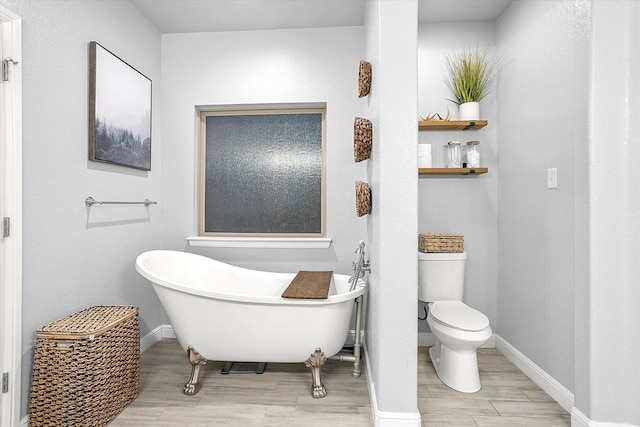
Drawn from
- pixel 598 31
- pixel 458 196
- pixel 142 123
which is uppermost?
pixel 598 31

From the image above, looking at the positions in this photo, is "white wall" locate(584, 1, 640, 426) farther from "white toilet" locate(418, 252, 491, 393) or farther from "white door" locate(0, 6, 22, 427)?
"white door" locate(0, 6, 22, 427)

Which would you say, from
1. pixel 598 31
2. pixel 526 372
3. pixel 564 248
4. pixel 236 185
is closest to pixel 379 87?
pixel 598 31

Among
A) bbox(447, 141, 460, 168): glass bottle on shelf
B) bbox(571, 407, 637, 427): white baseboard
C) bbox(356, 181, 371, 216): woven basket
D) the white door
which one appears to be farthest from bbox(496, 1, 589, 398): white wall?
the white door

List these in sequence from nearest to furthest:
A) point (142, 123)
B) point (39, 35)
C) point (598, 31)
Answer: point (598, 31)
point (39, 35)
point (142, 123)

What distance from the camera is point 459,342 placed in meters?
2.02

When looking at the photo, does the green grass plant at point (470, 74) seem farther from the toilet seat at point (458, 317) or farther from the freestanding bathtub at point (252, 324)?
the freestanding bathtub at point (252, 324)

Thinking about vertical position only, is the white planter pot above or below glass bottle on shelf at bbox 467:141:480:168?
above

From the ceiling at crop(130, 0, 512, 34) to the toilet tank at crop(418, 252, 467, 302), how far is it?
181 centimetres

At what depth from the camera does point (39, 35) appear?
5.94 ft

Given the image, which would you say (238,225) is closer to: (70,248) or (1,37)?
(70,248)

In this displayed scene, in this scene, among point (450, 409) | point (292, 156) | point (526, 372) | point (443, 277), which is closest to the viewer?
point (450, 409)

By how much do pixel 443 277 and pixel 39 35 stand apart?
278cm

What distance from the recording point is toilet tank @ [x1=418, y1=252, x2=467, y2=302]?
97.1 inches

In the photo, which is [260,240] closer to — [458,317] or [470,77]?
[458,317]
